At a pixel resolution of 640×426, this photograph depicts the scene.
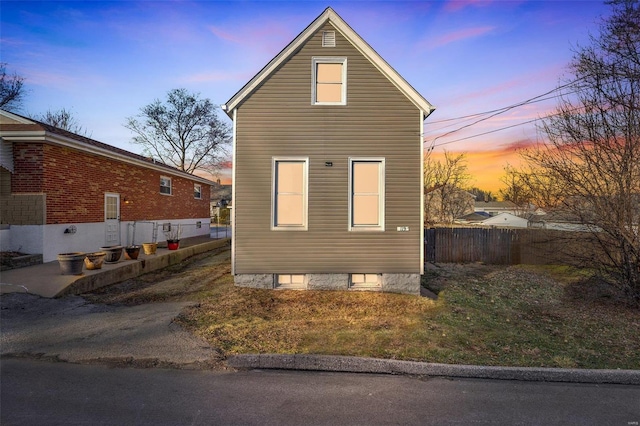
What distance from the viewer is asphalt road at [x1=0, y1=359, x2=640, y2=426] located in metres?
3.43

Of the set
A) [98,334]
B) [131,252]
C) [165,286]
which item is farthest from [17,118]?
[98,334]

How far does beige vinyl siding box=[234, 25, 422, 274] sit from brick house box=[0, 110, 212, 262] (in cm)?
663

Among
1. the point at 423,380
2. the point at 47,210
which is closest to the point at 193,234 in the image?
the point at 47,210

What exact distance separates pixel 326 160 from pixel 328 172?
0.33 meters

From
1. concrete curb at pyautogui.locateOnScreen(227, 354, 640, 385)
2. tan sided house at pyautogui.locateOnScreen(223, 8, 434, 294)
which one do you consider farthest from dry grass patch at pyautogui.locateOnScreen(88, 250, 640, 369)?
tan sided house at pyautogui.locateOnScreen(223, 8, 434, 294)

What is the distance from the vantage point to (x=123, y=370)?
4461 millimetres

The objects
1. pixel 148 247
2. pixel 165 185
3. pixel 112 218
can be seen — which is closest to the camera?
pixel 148 247

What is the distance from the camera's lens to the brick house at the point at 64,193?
1032 centimetres

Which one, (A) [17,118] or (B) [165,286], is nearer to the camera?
(B) [165,286]

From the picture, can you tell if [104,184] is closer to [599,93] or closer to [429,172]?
[599,93]

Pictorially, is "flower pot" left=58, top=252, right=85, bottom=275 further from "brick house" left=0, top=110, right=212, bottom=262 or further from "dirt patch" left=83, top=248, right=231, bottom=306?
"brick house" left=0, top=110, right=212, bottom=262

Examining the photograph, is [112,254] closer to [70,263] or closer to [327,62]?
[70,263]

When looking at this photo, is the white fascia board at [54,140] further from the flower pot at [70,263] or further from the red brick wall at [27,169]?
the flower pot at [70,263]

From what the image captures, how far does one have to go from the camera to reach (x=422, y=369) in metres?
4.64
